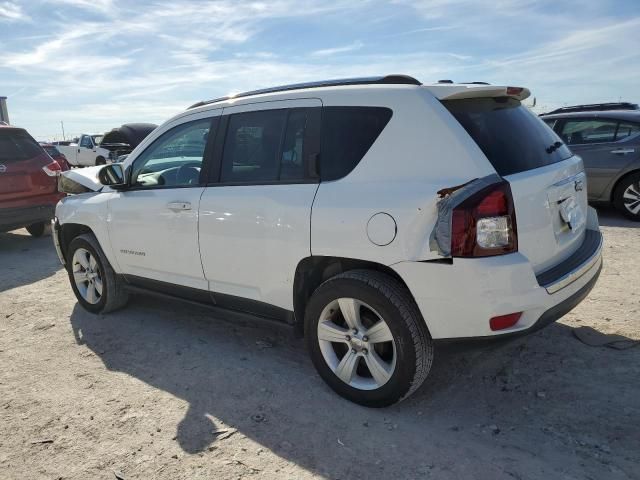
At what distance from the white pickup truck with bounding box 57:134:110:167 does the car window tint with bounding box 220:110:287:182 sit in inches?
773

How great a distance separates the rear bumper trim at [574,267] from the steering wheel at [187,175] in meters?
2.39

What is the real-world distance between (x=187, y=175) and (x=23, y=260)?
471 cm

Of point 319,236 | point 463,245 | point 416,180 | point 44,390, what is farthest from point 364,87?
point 44,390

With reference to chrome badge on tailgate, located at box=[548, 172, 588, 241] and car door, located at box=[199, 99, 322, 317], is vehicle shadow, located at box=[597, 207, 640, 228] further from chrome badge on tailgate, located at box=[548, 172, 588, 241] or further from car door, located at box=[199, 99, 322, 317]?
car door, located at box=[199, 99, 322, 317]

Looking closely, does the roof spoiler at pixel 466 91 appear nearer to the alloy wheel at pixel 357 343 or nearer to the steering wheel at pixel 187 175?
the alloy wheel at pixel 357 343

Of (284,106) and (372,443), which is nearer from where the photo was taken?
(372,443)

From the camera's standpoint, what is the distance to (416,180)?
2707 millimetres

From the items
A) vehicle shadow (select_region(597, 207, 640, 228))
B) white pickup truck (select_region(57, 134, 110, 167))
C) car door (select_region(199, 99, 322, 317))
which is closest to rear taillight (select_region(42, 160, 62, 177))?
car door (select_region(199, 99, 322, 317))

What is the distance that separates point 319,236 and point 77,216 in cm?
278

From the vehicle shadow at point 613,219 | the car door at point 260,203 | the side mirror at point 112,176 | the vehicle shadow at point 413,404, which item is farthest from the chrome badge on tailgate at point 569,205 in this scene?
the vehicle shadow at point 613,219

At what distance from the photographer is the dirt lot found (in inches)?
102

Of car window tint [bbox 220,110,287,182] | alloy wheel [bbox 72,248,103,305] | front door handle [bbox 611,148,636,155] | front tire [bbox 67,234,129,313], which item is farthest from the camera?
front door handle [bbox 611,148,636,155]

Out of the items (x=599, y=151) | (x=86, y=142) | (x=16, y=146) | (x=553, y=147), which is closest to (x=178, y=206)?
(x=553, y=147)

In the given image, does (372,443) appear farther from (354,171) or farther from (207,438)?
(354,171)
